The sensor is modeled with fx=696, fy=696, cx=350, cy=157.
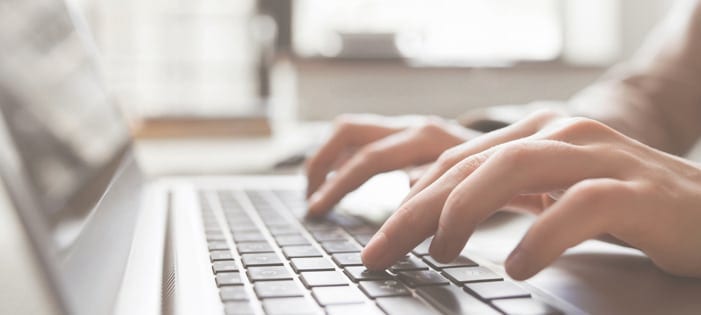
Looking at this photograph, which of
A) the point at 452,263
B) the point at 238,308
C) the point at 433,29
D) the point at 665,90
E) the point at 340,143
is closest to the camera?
the point at 238,308

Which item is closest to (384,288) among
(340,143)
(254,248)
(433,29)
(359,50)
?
(254,248)

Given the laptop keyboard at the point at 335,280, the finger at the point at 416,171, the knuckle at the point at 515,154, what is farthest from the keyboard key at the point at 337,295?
the finger at the point at 416,171

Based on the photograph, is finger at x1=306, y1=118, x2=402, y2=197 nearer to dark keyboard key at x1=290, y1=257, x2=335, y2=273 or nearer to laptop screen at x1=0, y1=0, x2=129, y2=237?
laptop screen at x1=0, y1=0, x2=129, y2=237

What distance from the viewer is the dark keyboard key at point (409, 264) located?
1.28 feet

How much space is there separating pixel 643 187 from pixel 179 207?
1.43 feet

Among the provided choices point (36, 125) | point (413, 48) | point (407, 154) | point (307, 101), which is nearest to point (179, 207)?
point (407, 154)

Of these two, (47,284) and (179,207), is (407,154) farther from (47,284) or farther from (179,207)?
(47,284)

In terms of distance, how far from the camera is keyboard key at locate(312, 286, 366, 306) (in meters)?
0.32

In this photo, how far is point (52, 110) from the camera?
0.37 metres

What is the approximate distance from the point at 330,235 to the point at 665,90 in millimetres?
627

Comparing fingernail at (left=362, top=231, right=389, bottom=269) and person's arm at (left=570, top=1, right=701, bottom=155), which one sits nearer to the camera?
fingernail at (left=362, top=231, right=389, bottom=269)

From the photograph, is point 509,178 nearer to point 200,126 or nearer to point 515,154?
point 515,154

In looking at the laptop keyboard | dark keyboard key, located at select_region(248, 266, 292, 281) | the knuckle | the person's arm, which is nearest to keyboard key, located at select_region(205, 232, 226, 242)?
the laptop keyboard

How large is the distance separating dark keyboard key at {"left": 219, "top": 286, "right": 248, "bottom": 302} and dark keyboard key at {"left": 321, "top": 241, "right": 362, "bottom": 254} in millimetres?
115
